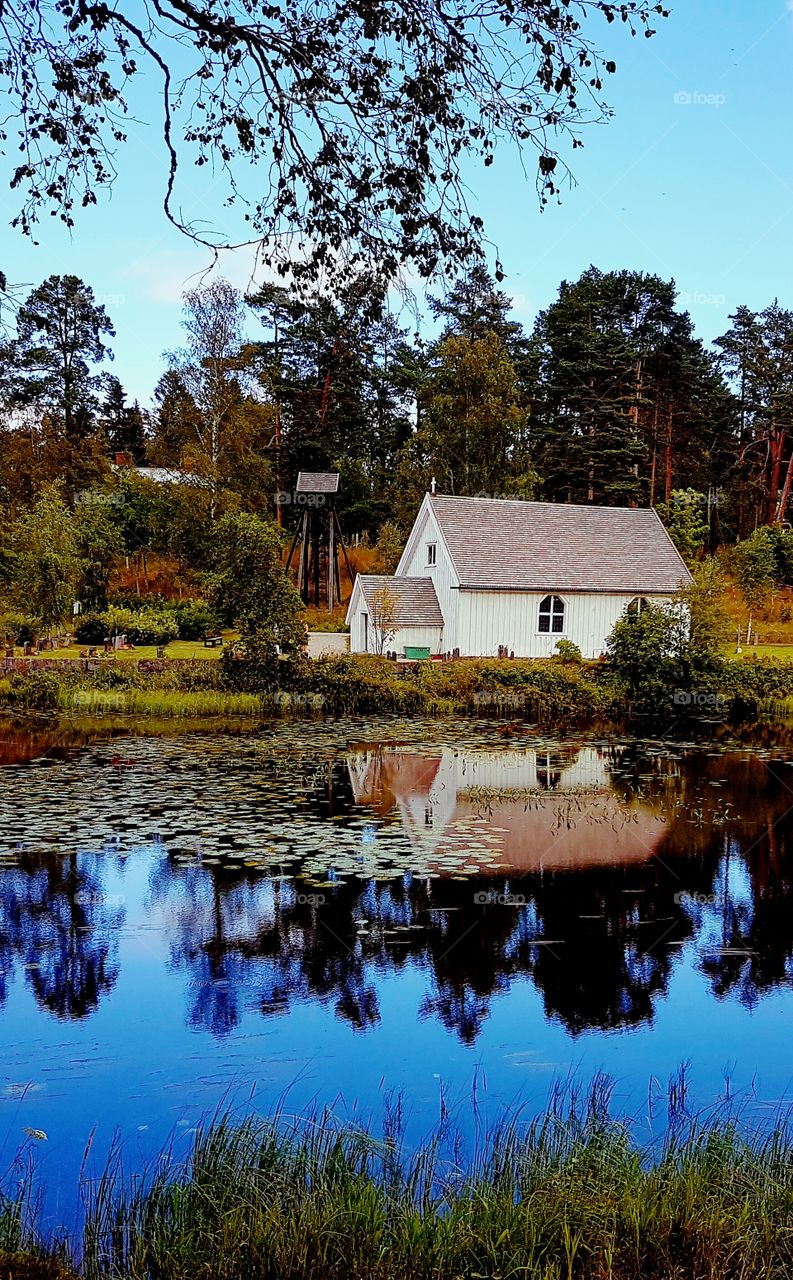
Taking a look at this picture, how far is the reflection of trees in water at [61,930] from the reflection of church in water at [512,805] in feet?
11.7

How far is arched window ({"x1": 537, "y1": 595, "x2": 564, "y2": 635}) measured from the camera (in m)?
30.8

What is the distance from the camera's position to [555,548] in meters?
31.9

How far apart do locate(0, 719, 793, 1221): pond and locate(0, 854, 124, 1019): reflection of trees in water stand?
0.10ft

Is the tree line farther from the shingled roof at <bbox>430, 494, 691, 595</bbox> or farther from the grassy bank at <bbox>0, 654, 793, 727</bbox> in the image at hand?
the grassy bank at <bbox>0, 654, 793, 727</bbox>

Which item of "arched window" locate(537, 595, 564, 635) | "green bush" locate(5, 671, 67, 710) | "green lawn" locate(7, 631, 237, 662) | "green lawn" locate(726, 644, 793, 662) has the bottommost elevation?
"green bush" locate(5, 671, 67, 710)

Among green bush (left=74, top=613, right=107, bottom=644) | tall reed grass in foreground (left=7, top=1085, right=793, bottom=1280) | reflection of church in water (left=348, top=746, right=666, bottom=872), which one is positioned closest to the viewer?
tall reed grass in foreground (left=7, top=1085, right=793, bottom=1280)

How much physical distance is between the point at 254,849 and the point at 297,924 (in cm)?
221

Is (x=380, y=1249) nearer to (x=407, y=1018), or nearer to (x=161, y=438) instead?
(x=407, y=1018)

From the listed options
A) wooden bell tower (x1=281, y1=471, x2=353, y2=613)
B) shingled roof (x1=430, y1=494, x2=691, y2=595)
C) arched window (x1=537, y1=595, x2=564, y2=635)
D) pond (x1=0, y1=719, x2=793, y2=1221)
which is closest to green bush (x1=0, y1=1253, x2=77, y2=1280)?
pond (x1=0, y1=719, x2=793, y2=1221)

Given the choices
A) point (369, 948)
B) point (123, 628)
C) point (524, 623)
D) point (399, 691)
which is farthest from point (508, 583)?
point (369, 948)

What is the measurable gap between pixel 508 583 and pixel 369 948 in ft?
74.0

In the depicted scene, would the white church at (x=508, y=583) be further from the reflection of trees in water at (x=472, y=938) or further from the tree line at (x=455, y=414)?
the reflection of trees in water at (x=472, y=938)

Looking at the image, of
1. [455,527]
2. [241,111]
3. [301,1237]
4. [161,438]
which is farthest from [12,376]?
[301,1237]

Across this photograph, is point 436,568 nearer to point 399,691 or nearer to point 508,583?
point 508,583
